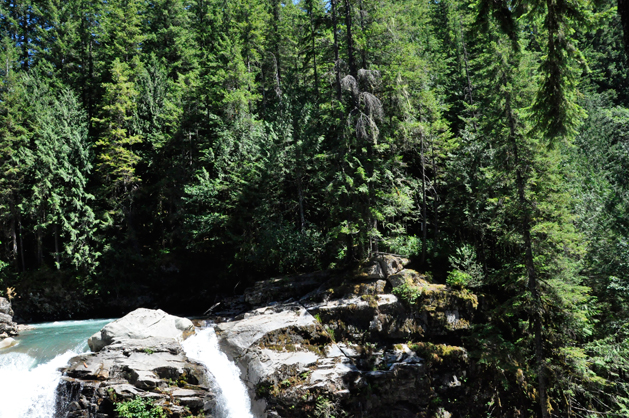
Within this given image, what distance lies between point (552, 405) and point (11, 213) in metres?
35.8

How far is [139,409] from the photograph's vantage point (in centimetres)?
1170

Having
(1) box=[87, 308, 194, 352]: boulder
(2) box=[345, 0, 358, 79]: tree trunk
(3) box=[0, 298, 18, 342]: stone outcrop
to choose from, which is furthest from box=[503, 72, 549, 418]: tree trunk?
(3) box=[0, 298, 18, 342]: stone outcrop

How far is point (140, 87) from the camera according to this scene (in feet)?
102

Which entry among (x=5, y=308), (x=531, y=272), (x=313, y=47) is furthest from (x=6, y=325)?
(x=531, y=272)

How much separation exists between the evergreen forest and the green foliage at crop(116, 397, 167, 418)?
9940mm

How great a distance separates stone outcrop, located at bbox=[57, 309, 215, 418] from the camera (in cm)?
1181

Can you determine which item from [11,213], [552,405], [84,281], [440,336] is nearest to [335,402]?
[440,336]

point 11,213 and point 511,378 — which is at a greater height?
point 11,213

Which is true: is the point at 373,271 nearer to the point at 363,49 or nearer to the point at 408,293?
the point at 408,293

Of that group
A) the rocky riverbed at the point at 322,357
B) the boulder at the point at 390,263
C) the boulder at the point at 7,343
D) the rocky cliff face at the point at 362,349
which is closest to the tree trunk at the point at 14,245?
the boulder at the point at 7,343

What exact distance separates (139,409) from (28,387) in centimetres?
421

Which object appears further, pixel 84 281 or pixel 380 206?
pixel 84 281

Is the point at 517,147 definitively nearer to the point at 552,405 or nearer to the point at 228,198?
the point at 552,405

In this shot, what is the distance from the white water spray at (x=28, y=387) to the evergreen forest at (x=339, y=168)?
35.7 ft
